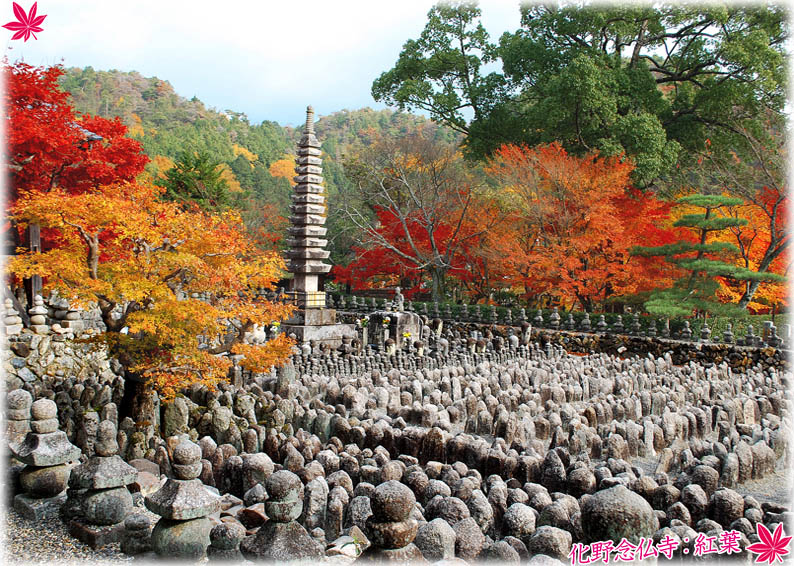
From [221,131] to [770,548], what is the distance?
74721 mm

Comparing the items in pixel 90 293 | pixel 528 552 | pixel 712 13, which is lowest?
pixel 528 552

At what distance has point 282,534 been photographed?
3.92m

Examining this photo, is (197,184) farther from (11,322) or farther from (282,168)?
(282,168)

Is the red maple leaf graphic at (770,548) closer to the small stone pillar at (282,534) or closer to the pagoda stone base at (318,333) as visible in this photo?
the small stone pillar at (282,534)

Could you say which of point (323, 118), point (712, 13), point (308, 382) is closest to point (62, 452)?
point (308, 382)

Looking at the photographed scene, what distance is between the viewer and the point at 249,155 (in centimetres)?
6588

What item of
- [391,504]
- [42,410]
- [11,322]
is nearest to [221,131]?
[11,322]

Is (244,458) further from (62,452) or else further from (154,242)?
(154,242)

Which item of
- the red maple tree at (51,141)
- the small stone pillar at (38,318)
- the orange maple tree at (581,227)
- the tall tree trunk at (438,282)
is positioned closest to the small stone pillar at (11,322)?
the small stone pillar at (38,318)

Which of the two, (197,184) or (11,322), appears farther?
(197,184)

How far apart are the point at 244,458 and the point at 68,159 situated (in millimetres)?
14414

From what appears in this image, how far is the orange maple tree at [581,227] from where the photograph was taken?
1989 centimetres

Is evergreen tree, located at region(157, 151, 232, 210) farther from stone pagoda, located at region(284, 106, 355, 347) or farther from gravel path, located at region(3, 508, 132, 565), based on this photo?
gravel path, located at region(3, 508, 132, 565)

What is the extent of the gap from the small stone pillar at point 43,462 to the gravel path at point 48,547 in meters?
0.23
